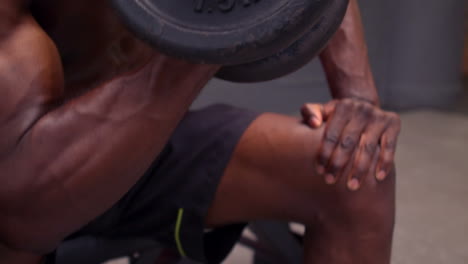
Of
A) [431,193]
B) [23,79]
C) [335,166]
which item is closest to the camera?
[23,79]

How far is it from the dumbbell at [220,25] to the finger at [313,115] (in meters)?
0.32

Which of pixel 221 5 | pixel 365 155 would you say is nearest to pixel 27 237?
pixel 221 5

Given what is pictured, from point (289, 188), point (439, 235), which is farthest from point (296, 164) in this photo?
point (439, 235)

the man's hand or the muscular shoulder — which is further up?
the muscular shoulder

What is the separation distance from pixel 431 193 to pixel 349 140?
1241 mm

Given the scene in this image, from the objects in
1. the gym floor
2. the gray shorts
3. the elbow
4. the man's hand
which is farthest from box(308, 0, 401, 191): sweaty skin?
the gym floor

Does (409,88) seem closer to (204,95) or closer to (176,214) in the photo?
(204,95)

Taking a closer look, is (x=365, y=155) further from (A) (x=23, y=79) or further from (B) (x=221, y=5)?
(A) (x=23, y=79)

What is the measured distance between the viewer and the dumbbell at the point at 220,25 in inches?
17.3

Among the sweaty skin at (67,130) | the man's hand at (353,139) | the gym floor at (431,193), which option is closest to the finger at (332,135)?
the man's hand at (353,139)

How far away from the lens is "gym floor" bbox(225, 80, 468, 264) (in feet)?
4.67

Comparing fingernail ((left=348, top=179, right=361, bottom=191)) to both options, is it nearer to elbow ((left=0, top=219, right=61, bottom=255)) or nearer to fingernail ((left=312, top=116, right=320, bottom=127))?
fingernail ((left=312, top=116, right=320, bottom=127))

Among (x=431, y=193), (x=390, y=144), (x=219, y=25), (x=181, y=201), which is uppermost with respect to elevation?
(x=219, y=25)

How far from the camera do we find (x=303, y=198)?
744mm
